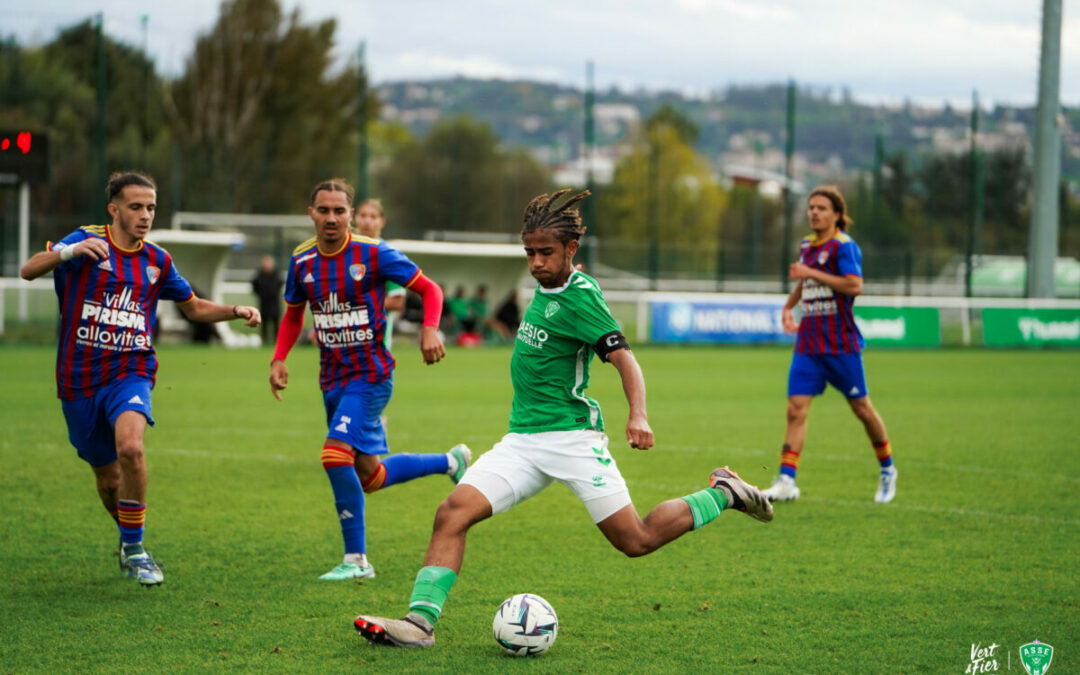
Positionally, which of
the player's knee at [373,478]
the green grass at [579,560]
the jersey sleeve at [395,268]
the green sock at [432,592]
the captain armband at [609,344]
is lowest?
the green grass at [579,560]

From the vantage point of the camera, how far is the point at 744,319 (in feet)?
88.1

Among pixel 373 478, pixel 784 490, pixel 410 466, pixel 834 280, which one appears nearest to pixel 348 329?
pixel 373 478

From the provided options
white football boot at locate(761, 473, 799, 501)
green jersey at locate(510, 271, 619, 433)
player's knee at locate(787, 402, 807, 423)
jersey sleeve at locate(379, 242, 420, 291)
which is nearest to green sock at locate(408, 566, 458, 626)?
green jersey at locate(510, 271, 619, 433)

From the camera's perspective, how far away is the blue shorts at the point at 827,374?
8.40 m

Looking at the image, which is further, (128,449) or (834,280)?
(834,280)

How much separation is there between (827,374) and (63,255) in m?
5.43

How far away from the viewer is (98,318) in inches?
232

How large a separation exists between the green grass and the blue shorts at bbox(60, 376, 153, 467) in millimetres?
718

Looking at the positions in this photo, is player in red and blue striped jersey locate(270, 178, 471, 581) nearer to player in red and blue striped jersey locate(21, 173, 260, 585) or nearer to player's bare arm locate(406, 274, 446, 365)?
player's bare arm locate(406, 274, 446, 365)

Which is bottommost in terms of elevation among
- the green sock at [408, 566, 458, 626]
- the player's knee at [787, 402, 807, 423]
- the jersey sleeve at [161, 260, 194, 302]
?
the green sock at [408, 566, 458, 626]

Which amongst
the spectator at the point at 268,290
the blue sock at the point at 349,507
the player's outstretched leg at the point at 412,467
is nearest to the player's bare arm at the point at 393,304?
the player's outstretched leg at the point at 412,467

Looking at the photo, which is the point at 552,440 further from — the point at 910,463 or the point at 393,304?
the point at 910,463

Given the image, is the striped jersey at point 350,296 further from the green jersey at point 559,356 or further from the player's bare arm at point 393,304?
the green jersey at point 559,356

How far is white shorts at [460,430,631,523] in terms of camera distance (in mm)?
4785
